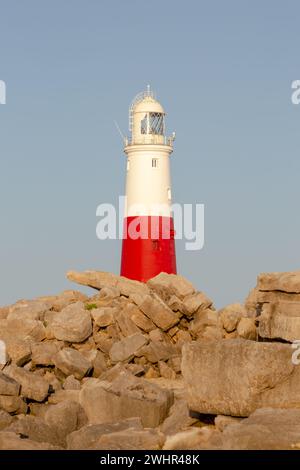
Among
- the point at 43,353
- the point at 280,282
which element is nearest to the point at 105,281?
the point at 43,353

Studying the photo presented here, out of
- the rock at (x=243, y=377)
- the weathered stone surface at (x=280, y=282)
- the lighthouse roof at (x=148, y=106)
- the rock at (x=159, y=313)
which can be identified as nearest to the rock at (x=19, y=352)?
the rock at (x=159, y=313)

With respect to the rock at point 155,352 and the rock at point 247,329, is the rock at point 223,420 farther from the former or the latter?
the rock at point 155,352

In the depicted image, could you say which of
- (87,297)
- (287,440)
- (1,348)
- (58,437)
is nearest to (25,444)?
(287,440)

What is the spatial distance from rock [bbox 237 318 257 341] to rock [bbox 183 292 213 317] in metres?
2.01

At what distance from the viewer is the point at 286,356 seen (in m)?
18.0

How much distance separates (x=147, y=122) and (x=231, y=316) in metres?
13.2

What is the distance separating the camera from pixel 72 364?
28.2m

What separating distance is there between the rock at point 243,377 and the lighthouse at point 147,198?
22.3 m

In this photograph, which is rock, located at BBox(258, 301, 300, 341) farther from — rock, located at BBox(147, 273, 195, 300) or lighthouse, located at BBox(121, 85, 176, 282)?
lighthouse, located at BBox(121, 85, 176, 282)

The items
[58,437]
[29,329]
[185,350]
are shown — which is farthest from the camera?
[29,329]

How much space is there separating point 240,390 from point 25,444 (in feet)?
12.4

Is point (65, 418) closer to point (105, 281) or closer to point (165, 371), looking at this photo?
point (165, 371)

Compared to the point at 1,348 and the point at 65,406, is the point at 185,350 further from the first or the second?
the point at 1,348

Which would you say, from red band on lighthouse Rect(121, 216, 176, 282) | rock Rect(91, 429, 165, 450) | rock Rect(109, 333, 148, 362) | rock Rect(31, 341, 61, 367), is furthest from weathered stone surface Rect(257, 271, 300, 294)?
red band on lighthouse Rect(121, 216, 176, 282)
